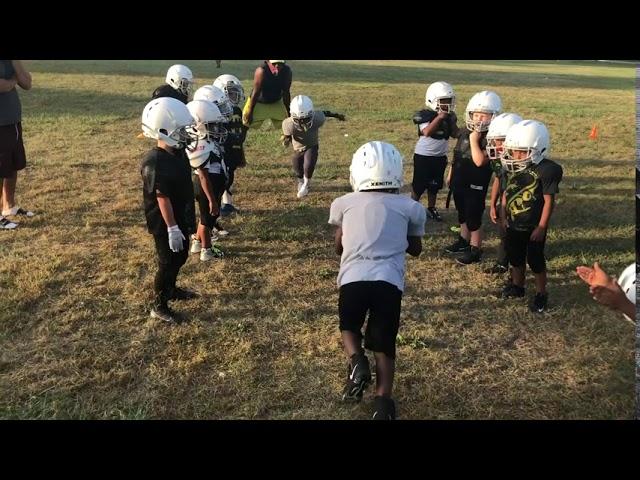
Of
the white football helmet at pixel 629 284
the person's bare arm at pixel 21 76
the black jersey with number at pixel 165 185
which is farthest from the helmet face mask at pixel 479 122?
the person's bare arm at pixel 21 76

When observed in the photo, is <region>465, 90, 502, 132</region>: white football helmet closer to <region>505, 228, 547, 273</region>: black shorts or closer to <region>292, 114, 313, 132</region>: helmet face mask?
<region>505, 228, 547, 273</region>: black shorts

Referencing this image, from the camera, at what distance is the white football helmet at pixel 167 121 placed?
4574 mm

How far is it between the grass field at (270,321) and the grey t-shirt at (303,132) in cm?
87

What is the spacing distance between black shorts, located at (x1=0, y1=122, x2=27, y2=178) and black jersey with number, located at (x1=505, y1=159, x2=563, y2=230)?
6.14 m

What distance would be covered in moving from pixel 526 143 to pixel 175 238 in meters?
3.24

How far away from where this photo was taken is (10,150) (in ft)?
22.6

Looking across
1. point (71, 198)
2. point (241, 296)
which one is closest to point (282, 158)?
point (71, 198)

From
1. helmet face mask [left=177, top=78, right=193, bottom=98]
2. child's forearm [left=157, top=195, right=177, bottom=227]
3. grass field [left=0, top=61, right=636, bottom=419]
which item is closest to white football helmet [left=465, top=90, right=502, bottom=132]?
grass field [left=0, top=61, right=636, bottom=419]

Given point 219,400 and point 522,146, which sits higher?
point 522,146

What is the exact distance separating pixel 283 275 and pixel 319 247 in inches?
35.4

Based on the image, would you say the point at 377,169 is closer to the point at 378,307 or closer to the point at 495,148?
the point at 378,307

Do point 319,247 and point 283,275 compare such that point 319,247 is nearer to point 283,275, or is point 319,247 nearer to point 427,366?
point 283,275

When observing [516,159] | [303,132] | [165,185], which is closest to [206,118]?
[165,185]

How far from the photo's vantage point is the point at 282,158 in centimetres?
1099
